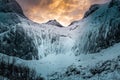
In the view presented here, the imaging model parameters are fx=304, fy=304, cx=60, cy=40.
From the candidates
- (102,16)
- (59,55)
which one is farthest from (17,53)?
(102,16)

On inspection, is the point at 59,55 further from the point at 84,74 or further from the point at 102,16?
the point at 84,74

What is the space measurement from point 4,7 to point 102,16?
3357 centimetres

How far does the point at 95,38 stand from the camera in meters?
54.5

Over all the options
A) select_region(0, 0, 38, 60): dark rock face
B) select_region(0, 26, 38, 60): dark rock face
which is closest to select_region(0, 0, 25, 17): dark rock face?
select_region(0, 0, 38, 60): dark rock face

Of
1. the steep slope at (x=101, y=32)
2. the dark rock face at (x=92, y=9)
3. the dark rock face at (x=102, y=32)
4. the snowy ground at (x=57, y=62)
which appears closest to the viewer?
the snowy ground at (x=57, y=62)

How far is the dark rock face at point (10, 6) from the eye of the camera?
271ft

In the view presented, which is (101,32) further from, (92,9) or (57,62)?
(92,9)

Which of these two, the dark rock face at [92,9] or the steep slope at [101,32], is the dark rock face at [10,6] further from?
the steep slope at [101,32]

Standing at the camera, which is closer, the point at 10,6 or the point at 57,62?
the point at 57,62

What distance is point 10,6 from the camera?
85.2 m

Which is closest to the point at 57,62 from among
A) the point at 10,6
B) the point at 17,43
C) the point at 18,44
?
the point at 18,44

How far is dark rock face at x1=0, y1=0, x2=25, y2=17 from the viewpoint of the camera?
82562 millimetres

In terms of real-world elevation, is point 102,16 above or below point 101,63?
above

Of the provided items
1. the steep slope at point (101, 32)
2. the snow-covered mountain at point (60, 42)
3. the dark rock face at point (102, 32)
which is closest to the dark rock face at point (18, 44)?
the snow-covered mountain at point (60, 42)
